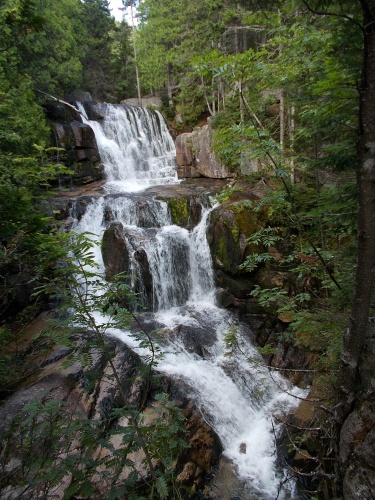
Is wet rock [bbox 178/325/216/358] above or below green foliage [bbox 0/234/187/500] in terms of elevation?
below

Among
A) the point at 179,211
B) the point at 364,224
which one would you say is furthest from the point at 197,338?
the point at 364,224

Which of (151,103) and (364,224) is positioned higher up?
(151,103)

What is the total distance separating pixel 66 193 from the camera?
39.6ft

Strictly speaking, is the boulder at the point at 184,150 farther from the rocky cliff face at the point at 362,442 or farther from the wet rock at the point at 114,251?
the rocky cliff face at the point at 362,442

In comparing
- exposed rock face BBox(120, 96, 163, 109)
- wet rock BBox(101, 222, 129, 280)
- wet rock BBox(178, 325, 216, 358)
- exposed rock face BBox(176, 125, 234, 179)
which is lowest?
wet rock BBox(178, 325, 216, 358)

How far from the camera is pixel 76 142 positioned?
1380cm

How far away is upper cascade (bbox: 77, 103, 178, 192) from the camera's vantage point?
48.6ft

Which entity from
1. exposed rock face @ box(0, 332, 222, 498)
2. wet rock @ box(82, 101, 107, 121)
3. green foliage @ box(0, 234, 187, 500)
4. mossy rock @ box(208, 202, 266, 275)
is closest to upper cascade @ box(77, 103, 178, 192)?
wet rock @ box(82, 101, 107, 121)

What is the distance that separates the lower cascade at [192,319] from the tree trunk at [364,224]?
136 cm

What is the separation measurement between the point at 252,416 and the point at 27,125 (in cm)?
1051

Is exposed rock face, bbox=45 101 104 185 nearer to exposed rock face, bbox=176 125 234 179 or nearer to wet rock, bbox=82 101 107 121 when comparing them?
wet rock, bbox=82 101 107 121

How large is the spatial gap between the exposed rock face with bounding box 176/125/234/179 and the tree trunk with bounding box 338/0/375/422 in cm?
1192

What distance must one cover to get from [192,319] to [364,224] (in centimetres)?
669

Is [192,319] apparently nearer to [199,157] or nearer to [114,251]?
[114,251]
